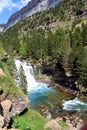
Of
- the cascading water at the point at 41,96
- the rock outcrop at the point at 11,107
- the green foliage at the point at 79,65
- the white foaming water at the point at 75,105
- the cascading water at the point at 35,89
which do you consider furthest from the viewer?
the green foliage at the point at 79,65

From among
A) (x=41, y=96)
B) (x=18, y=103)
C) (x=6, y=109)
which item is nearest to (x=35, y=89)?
(x=41, y=96)

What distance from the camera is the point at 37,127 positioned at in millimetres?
22156

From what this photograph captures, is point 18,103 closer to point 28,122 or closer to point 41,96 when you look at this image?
point 28,122

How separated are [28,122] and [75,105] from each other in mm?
39281

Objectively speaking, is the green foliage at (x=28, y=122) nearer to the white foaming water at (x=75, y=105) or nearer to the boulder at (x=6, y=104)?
the boulder at (x=6, y=104)

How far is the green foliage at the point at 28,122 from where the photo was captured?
70.5 feet

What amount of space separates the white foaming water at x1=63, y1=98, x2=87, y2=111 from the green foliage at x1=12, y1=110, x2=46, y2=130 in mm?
34130

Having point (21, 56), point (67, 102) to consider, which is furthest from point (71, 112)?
point (21, 56)

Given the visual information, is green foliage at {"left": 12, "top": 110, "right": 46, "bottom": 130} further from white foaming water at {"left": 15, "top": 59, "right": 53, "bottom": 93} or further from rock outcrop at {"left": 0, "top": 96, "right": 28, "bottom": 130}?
white foaming water at {"left": 15, "top": 59, "right": 53, "bottom": 93}

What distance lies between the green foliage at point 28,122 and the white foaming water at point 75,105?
34.1 m

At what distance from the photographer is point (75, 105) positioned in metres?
60.5

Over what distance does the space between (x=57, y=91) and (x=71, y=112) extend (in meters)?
20.3

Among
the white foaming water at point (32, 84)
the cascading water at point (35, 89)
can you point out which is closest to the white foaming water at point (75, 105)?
the cascading water at point (35, 89)

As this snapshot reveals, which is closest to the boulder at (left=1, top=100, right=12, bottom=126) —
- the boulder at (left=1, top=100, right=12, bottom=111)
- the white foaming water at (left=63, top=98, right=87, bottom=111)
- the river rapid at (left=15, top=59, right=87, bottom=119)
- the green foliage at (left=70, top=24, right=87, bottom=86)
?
the boulder at (left=1, top=100, right=12, bottom=111)
